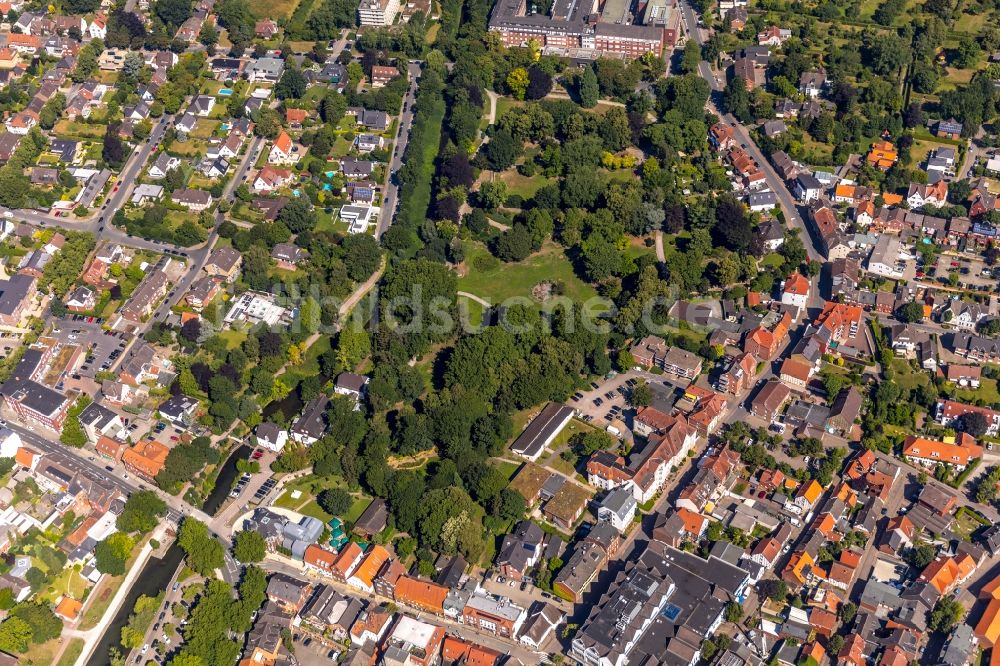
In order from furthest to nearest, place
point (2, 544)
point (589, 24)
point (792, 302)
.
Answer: point (589, 24) < point (792, 302) < point (2, 544)

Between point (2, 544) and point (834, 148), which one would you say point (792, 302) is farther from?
point (2, 544)

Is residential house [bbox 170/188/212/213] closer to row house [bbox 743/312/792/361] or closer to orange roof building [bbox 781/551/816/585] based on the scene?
row house [bbox 743/312/792/361]

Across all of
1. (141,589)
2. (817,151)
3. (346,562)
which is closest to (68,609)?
(141,589)

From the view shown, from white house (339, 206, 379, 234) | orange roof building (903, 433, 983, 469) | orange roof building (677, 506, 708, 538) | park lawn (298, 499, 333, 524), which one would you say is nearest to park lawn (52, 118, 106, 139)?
white house (339, 206, 379, 234)

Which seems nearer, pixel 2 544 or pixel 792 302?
pixel 2 544

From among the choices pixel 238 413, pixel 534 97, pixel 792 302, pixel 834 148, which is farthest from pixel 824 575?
pixel 534 97

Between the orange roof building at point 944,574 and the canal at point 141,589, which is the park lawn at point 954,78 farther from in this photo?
the canal at point 141,589
